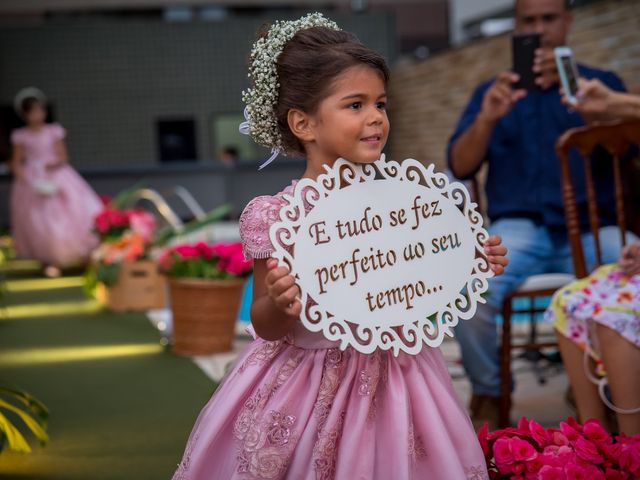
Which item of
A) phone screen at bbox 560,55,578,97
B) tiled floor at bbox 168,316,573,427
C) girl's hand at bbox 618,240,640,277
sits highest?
phone screen at bbox 560,55,578,97

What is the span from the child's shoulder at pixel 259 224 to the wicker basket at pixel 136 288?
4228 millimetres

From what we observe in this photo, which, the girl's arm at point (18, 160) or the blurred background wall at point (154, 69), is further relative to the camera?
the blurred background wall at point (154, 69)

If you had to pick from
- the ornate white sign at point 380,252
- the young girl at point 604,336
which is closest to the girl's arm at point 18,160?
the young girl at point 604,336

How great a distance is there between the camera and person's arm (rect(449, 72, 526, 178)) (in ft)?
9.43

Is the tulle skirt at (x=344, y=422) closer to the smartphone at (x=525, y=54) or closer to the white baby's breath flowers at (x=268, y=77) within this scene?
the white baby's breath flowers at (x=268, y=77)

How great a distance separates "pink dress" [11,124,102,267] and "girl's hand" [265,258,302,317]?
22.4 feet

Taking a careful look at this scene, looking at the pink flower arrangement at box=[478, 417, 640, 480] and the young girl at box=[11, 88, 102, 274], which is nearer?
the pink flower arrangement at box=[478, 417, 640, 480]

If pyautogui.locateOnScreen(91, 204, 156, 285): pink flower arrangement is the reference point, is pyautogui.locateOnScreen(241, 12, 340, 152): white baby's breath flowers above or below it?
above

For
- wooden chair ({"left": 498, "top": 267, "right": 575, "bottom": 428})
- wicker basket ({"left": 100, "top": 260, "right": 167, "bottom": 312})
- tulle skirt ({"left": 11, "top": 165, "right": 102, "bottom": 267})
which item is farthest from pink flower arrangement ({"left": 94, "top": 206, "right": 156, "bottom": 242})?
wooden chair ({"left": 498, "top": 267, "right": 575, "bottom": 428})

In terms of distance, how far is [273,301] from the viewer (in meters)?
1.56

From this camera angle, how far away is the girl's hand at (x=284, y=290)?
1.49 m

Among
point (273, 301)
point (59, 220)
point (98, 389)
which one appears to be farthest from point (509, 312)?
point (59, 220)

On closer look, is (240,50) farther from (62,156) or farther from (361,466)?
(361,466)

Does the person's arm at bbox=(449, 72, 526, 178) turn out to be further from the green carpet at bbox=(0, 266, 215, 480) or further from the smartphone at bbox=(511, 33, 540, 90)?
the green carpet at bbox=(0, 266, 215, 480)
